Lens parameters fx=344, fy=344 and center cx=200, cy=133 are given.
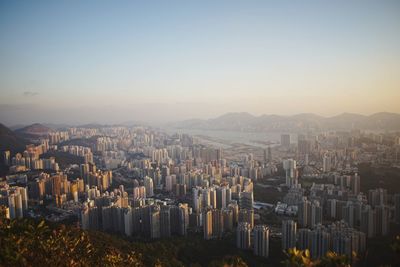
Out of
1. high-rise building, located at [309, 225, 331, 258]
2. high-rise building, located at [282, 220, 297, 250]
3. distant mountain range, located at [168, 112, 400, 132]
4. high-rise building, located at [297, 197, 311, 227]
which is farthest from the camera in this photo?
distant mountain range, located at [168, 112, 400, 132]

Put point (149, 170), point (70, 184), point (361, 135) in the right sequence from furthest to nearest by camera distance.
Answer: point (361, 135)
point (149, 170)
point (70, 184)

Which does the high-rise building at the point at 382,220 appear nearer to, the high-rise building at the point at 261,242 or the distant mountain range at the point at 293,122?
the high-rise building at the point at 261,242

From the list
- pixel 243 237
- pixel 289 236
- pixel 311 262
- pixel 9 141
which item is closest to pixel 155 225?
pixel 243 237

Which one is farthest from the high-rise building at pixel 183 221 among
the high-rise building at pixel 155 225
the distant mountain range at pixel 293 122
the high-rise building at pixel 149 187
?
the distant mountain range at pixel 293 122

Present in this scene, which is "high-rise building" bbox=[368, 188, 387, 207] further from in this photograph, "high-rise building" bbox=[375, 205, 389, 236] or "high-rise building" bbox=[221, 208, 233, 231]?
"high-rise building" bbox=[221, 208, 233, 231]

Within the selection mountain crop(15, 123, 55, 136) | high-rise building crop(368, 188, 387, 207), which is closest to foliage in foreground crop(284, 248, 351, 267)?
high-rise building crop(368, 188, 387, 207)

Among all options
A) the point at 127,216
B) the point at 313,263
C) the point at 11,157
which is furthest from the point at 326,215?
the point at 11,157

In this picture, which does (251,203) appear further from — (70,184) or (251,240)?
(70,184)
